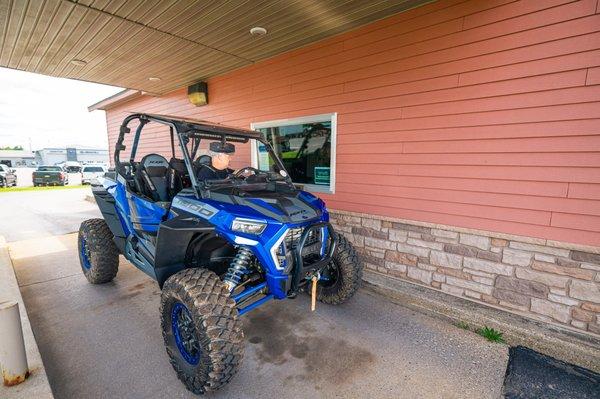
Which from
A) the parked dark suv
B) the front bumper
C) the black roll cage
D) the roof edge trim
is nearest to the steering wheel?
the black roll cage

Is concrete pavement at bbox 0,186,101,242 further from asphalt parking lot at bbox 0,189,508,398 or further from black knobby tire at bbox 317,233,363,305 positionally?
black knobby tire at bbox 317,233,363,305

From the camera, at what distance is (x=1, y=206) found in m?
10.7

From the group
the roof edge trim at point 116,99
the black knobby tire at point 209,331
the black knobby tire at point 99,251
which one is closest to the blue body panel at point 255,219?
the black knobby tire at point 209,331

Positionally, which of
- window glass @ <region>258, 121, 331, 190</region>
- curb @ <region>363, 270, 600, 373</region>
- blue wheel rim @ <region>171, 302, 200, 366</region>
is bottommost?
curb @ <region>363, 270, 600, 373</region>

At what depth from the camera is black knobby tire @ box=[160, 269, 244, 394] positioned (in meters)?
2.04

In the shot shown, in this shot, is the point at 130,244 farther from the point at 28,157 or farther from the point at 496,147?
the point at 28,157

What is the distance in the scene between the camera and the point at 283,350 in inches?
109

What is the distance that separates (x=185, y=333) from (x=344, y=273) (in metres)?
1.82

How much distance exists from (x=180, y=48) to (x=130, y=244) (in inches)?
132

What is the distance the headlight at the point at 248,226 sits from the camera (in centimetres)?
227

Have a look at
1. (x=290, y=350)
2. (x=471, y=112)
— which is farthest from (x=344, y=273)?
(x=471, y=112)

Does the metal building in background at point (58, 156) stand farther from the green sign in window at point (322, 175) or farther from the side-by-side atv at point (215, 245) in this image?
the side-by-side atv at point (215, 245)

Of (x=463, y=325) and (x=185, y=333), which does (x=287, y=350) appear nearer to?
(x=185, y=333)

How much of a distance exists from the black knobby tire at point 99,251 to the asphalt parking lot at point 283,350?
191 mm
